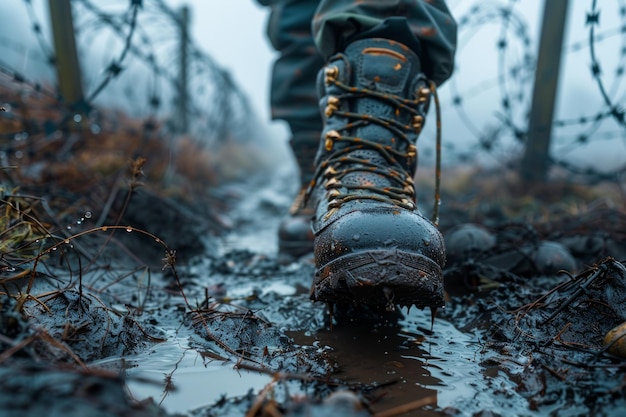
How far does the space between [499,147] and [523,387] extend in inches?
159

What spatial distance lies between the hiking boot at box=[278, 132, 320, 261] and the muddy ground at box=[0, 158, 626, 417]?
445 mm

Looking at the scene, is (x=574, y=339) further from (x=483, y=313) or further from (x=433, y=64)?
(x=433, y=64)

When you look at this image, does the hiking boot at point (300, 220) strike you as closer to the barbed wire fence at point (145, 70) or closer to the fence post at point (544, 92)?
the barbed wire fence at point (145, 70)

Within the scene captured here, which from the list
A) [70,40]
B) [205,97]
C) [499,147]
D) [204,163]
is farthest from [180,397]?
[205,97]

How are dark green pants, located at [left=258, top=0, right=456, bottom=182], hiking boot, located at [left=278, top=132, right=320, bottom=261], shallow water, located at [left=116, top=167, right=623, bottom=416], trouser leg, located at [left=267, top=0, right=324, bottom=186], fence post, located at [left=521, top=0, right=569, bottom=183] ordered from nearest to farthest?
shallow water, located at [left=116, top=167, right=623, bottom=416], dark green pants, located at [left=258, top=0, right=456, bottom=182], hiking boot, located at [left=278, top=132, right=320, bottom=261], trouser leg, located at [left=267, top=0, right=324, bottom=186], fence post, located at [left=521, top=0, right=569, bottom=183]

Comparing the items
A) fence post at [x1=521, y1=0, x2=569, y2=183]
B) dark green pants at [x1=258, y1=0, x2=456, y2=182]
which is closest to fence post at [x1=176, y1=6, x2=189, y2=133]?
fence post at [x1=521, y1=0, x2=569, y2=183]

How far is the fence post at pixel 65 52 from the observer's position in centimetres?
367

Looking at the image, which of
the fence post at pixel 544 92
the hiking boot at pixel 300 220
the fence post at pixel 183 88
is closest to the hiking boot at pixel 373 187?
the hiking boot at pixel 300 220

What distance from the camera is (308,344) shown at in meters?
1.34

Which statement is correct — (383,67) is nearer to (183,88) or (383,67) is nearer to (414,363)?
(414,363)

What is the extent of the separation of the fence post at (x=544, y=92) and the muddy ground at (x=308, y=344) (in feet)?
8.81

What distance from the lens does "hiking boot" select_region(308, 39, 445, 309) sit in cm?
125

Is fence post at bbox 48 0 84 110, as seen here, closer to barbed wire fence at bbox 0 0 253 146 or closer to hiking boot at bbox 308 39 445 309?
barbed wire fence at bbox 0 0 253 146

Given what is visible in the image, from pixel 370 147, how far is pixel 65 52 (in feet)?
10.5
